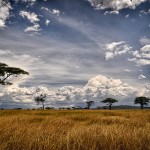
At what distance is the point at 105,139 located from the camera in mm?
5273

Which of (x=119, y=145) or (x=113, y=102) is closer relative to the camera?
(x=119, y=145)

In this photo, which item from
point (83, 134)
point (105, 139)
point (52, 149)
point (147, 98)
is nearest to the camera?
point (52, 149)

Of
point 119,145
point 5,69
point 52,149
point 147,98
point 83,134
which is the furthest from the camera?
point 147,98

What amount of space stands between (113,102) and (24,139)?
113m

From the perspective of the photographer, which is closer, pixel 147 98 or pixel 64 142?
pixel 64 142

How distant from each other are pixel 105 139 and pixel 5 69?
37677 millimetres

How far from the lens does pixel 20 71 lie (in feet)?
140

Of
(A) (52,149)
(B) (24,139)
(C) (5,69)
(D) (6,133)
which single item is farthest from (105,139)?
(C) (5,69)

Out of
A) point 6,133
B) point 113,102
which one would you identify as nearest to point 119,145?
point 6,133

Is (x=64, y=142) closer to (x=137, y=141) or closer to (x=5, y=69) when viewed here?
(x=137, y=141)

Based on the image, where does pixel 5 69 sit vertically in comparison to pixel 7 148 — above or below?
above

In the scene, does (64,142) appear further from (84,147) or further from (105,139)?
(105,139)

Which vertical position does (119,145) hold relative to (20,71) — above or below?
below

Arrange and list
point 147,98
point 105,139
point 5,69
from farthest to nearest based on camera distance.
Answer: point 147,98 → point 5,69 → point 105,139
